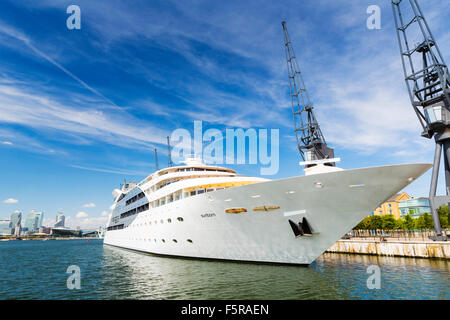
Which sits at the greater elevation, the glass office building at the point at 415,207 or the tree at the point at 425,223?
the glass office building at the point at 415,207

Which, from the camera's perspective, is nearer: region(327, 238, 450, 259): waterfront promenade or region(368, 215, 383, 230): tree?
region(327, 238, 450, 259): waterfront promenade

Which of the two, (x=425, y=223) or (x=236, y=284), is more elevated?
(x=425, y=223)

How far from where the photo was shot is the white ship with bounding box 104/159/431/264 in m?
10.7

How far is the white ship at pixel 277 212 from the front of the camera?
10.7m

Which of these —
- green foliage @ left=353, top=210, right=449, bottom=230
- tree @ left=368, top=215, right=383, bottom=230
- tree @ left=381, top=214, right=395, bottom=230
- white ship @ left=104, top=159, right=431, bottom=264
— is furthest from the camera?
tree @ left=368, top=215, right=383, bottom=230

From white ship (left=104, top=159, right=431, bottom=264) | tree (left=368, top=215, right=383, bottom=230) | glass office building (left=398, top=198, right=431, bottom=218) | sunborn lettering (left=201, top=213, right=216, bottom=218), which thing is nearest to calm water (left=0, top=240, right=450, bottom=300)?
white ship (left=104, top=159, right=431, bottom=264)

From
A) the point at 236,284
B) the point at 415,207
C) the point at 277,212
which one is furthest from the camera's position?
Answer: the point at 415,207

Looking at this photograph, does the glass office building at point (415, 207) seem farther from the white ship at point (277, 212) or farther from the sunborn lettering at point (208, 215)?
the sunborn lettering at point (208, 215)

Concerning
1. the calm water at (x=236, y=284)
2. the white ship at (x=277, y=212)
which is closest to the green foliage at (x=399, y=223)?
the calm water at (x=236, y=284)

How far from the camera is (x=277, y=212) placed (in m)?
12.2

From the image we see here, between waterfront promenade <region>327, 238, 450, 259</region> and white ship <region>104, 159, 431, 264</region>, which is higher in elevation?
white ship <region>104, 159, 431, 264</region>

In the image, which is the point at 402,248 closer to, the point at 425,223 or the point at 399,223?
the point at 425,223

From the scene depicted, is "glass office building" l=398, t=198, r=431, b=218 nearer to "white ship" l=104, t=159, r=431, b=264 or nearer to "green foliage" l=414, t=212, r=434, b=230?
"green foliage" l=414, t=212, r=434, b=230

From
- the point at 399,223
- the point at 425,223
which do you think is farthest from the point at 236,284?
the point at 425,223
